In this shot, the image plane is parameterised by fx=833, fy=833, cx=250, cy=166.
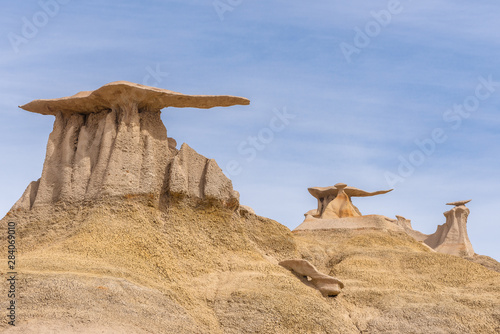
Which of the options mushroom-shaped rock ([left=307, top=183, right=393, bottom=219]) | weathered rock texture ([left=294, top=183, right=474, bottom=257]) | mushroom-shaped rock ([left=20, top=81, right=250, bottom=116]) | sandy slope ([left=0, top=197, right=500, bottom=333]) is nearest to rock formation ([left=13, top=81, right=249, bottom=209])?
mushroom-shaped rock ([left=20, top=81, right=250, bottom=116])

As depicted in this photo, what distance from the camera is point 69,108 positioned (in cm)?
→ 3231

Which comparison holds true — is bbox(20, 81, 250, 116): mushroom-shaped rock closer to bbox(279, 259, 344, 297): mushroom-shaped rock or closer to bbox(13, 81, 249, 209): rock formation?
bbox(13, 81, 249, 209): rock formation

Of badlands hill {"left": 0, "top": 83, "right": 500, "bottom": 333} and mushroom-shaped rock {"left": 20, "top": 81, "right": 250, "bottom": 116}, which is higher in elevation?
mushroom-shaped rock {"left": 20, "top": 81, "right": 250, "bottom": 116}

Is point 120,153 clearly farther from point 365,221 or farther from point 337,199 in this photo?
point 337,199

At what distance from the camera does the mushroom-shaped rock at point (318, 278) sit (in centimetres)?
3092

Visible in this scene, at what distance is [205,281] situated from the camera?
2869 centimetres

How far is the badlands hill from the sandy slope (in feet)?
0.18

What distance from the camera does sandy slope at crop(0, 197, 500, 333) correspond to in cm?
2317

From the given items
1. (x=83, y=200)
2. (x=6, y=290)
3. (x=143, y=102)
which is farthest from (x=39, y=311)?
(x=143, y=102)

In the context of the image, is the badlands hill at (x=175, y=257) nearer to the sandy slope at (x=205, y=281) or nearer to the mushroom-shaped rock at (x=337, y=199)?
the sandy slope at (x=205, y=281)

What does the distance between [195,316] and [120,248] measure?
373 cm

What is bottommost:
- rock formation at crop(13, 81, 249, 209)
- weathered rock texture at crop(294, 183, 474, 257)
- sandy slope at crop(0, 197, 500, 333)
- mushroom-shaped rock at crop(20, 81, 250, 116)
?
sandy slope at crop(0, 197, 500, 333)

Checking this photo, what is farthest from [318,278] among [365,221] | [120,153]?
[365,221]

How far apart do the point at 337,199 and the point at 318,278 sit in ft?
61.3
